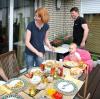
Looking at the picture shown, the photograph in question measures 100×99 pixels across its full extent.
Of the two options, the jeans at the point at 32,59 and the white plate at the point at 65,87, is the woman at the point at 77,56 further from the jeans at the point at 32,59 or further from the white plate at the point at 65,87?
the white plate at the point at 65,87

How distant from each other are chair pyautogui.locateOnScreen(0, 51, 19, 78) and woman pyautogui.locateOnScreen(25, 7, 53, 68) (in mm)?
240

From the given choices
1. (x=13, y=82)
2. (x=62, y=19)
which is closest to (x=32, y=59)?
Answer: (x=13, y=82)

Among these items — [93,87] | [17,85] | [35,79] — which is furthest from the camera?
[93,87]

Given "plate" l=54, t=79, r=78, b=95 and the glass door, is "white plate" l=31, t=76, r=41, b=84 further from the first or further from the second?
the glass door

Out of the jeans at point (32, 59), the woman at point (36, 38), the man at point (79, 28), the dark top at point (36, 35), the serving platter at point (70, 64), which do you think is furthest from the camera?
the man at point (79, 28)

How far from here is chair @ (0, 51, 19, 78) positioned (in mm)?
3629

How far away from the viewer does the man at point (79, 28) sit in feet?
15.6

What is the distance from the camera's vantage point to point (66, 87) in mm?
2586

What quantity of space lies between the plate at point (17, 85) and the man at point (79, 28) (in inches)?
93.2

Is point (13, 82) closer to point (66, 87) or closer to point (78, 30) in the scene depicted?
point (66, 87)

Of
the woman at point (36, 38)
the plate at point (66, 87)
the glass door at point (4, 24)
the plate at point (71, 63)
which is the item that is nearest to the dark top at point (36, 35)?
the woman at point (36, 38)

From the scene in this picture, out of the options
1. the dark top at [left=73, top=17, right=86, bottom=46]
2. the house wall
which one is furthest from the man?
the house wall

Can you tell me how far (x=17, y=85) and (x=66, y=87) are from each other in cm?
49

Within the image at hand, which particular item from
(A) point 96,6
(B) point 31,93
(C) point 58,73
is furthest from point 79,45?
(B) point 31,93
